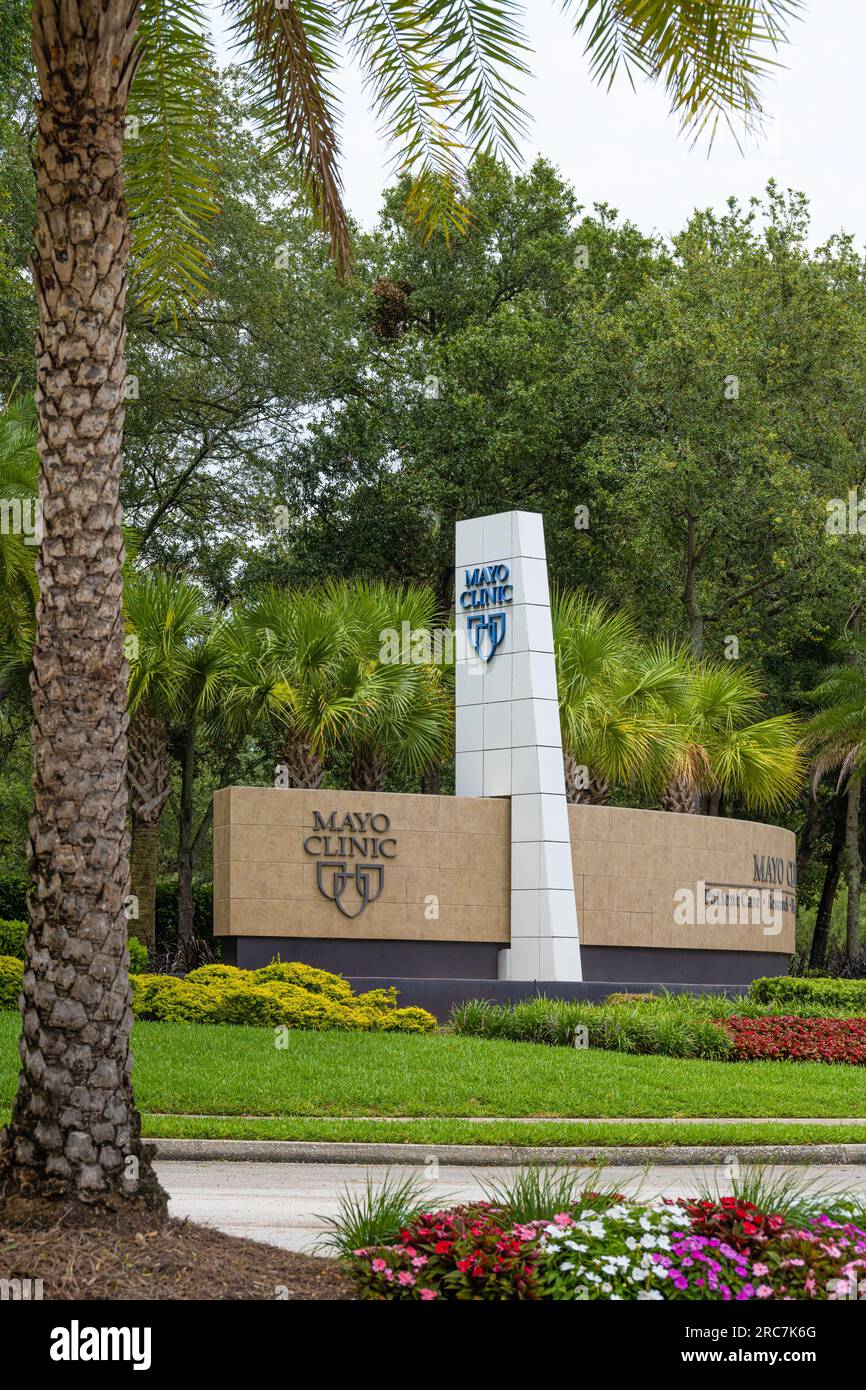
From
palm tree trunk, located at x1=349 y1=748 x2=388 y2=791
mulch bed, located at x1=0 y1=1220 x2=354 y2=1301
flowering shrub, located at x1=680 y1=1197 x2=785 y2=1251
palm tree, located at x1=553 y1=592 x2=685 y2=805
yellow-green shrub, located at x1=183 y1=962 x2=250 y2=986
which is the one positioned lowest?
mulch bed, located at x1=0 y1=1220 x2=354 y2=1301

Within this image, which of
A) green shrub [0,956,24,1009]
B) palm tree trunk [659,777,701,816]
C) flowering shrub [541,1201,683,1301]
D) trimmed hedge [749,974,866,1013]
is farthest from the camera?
palm tree trunk [659,777,701,816]

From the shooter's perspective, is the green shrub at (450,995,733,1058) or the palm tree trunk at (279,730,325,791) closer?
the green shrub at (450,995,733,1058)

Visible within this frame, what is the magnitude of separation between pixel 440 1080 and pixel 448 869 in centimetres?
881

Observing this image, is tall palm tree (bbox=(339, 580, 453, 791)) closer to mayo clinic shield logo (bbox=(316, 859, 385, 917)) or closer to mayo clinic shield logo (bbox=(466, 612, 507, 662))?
mayo clinic shield logo (bbox=(466, 612, 507, 662))

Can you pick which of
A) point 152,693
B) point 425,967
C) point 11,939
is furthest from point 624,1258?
point 152,693

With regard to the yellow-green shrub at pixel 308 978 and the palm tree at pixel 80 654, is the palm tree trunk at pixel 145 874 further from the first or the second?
the palm tree at pixel 80 654

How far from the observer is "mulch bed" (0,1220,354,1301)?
249 inches

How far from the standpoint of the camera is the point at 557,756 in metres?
24.0

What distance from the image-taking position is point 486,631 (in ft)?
80.1

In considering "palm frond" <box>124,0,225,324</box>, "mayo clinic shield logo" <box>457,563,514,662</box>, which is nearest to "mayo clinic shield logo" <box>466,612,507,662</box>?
"mayo clinic shield logo" <box>457,563,514,662</box>

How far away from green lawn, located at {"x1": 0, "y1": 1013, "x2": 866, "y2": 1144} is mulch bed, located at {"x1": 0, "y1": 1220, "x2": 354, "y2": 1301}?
5433mm

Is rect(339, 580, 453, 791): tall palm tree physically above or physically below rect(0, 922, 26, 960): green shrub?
above
